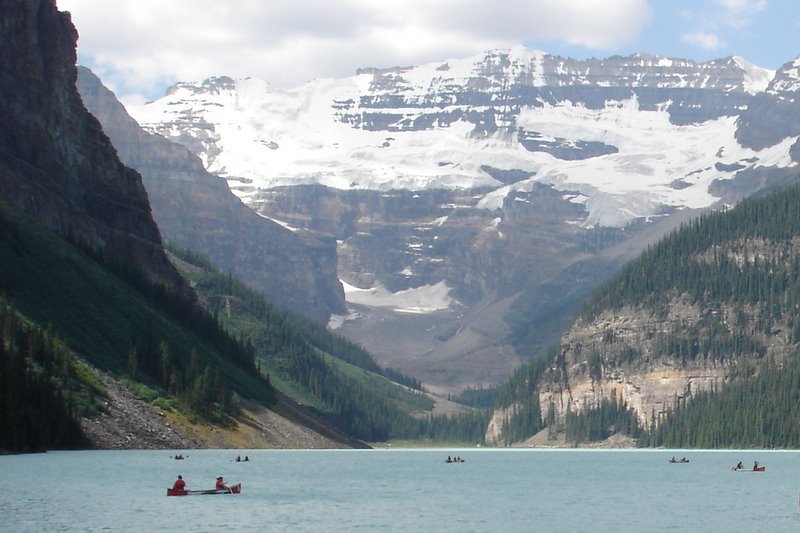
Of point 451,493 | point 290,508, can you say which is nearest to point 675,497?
point 451,493

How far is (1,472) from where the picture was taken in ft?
611

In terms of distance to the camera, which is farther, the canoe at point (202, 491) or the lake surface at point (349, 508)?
the canoe at point (202, 491)

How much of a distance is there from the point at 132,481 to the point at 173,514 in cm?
3512

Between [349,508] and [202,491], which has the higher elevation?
[202,491]

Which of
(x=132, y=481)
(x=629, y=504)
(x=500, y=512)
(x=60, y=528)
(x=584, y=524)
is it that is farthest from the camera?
(x=132, y=481)

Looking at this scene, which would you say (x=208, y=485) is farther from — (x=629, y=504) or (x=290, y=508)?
(x=629, y=504)

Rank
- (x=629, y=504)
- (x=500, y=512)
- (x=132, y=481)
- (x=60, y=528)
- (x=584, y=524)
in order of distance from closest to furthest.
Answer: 1. (x=60, y=528)
2. (x=584, y=524)
3. (x=500, y=512)
4. (x=629, y=504)
5. (x=132, y=481)

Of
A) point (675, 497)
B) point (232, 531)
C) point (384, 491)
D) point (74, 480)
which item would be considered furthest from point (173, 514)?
point (675, 497)

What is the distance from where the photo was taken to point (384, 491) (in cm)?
19938

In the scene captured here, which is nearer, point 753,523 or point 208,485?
point 753,523

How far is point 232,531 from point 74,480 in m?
43.1

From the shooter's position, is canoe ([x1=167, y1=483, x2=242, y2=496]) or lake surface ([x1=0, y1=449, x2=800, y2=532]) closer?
lake surface ([x1=0, y1=449, x2=800, y2=532])

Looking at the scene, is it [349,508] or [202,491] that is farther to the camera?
[202,491]

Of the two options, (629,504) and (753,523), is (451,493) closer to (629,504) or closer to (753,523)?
(629,504)
